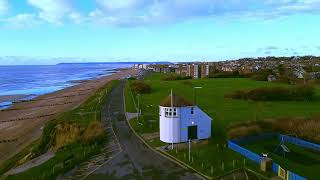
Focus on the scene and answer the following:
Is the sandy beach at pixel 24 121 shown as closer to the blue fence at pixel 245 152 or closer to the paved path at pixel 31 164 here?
the paved path at pixel 31 164

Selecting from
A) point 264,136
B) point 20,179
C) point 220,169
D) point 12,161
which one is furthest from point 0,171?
point 264,136

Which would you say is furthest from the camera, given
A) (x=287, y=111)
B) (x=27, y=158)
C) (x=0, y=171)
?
(x=287, y=111)

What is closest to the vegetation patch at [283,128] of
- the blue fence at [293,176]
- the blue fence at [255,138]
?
the blue fence at [255,138]

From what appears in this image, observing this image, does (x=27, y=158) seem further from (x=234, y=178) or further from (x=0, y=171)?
(x=234, y=178)

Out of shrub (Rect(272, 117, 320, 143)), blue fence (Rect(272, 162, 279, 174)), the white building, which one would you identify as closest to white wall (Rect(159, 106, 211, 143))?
the white building

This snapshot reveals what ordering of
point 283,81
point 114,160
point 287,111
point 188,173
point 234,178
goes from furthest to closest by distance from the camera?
point 283,81 < point 287,111 < point 114,160 < point 188,173 < point 234,178

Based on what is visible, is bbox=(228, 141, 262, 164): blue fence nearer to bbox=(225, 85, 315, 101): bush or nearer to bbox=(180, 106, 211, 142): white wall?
bbox=(180, 106, 211, 142): white wall

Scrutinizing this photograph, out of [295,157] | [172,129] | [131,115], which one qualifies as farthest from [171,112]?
[131,115]
